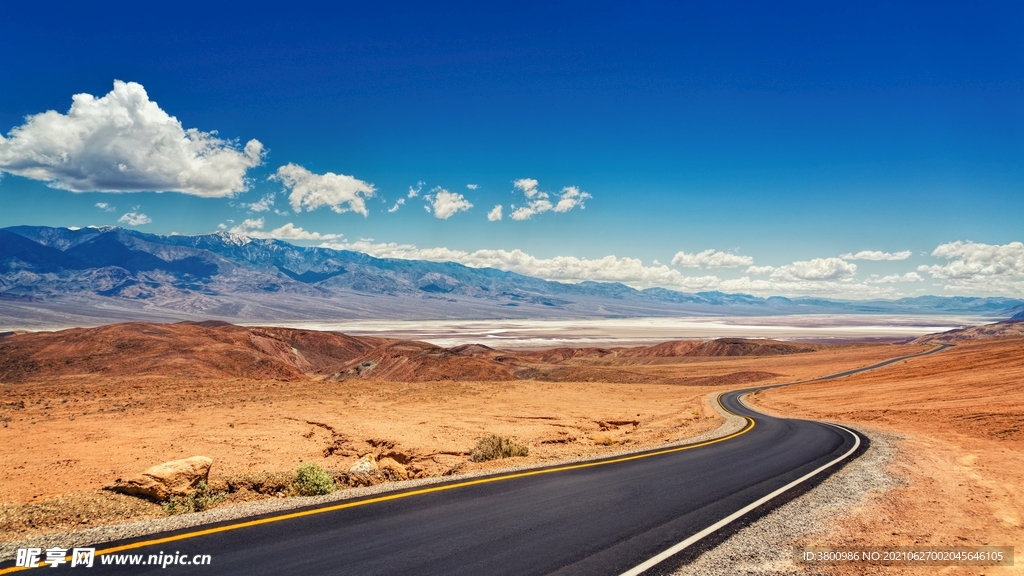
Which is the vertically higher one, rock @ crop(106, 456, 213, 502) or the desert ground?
rock @ crop(106, 456, 213, 502)

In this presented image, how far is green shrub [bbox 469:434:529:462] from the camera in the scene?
14.7 meters

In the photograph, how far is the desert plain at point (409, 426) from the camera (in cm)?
931

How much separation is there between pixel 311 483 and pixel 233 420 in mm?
15861

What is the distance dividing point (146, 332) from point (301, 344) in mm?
32247

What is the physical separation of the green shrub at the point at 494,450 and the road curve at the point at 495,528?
285cm

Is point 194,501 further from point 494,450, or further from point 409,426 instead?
point 409,426

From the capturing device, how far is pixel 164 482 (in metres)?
9.27

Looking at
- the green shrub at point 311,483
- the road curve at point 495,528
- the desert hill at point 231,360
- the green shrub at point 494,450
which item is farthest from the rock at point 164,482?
the desert hill at point 231,360

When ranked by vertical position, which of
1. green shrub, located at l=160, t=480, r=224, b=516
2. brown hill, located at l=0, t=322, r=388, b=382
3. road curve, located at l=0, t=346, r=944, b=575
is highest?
road curve, located at l=0, t=346, r=944, b=575

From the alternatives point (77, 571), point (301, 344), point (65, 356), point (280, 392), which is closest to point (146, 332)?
point (65, 356)

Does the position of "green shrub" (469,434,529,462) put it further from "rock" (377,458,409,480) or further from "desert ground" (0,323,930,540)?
"rock" (377,458,409,480)

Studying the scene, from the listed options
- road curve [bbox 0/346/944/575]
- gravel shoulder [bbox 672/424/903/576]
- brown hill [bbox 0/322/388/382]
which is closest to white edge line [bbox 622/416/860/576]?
road curve [bbox 0/346/944/575]

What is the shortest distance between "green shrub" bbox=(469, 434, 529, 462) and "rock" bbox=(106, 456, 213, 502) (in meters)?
7.14

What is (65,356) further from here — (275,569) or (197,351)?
(275,569)
